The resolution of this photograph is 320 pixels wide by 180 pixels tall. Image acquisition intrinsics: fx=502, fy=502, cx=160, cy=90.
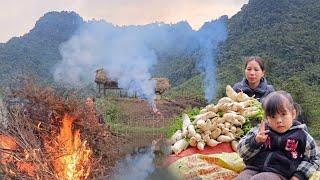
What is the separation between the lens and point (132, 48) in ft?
134

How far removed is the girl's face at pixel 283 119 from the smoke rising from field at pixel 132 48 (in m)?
29.7

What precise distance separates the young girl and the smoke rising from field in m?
29.7

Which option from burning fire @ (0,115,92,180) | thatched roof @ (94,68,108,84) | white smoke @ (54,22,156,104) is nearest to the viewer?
burning fire @ (0,115,92,180)

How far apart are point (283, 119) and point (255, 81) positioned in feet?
6.46

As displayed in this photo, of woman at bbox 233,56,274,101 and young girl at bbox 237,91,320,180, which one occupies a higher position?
woman at bbox 233,56,274,101

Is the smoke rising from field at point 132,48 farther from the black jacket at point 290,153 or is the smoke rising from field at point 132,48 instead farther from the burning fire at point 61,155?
the black jacket at point 290,153

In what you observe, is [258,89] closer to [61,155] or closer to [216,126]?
[216,126]

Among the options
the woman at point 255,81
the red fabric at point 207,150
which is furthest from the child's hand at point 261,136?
the woman at point 255,81

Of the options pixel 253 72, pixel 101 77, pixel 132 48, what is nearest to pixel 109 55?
pixel 132 48

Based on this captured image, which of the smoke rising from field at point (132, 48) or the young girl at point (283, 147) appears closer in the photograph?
the young girl at point (283, 147)

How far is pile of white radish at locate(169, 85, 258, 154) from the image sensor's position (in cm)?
481

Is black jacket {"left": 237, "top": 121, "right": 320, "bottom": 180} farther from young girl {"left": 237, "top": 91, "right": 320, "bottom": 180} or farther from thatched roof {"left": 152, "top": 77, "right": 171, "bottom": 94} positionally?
thatched roof {"left": 152, "top": 77, "right": 171, "bottom": 94}

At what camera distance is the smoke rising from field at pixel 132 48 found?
120 ft

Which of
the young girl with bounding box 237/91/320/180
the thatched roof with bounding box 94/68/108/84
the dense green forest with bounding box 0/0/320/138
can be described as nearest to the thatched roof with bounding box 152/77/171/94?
the dense green forest with bounding box 0/0/320/138
